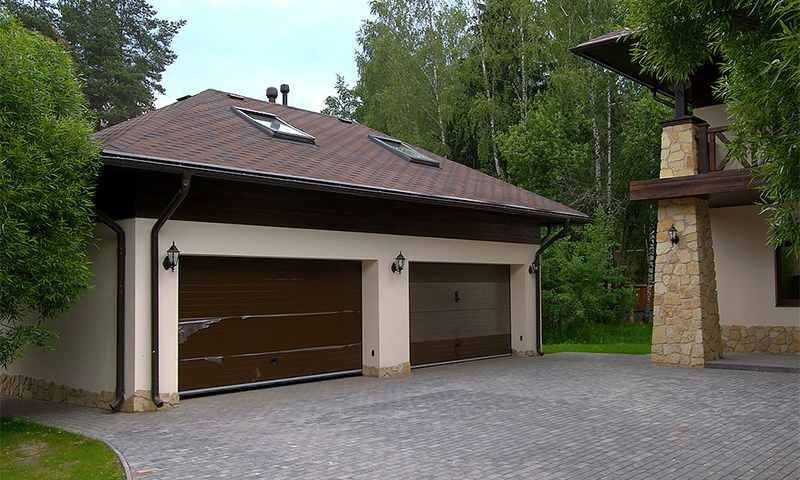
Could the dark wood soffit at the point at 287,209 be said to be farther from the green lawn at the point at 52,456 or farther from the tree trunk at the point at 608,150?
the tree trunk at the point at 608,150

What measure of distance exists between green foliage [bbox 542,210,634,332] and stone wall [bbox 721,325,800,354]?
587 cm

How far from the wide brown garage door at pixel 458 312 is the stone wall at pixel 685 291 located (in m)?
3.14

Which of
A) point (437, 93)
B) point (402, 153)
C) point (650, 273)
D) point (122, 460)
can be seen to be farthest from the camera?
point (437, 93)

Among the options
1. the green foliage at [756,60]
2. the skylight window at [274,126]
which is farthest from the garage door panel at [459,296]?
the green foliage at [756,60]

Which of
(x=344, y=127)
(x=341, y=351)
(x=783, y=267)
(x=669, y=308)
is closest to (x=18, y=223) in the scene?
(x=341, y=351)

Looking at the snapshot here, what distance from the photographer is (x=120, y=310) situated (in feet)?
26.9

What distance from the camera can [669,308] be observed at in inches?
464

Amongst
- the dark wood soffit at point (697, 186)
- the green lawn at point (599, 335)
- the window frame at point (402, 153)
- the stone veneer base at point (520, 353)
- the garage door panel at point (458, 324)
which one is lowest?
the green lawn at point (599, 335)

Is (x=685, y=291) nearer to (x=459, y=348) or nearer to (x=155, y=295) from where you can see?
(x=459, y=348)

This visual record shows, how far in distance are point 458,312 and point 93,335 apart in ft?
21.8

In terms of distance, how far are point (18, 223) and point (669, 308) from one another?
396 inches

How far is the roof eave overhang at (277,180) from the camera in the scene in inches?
302

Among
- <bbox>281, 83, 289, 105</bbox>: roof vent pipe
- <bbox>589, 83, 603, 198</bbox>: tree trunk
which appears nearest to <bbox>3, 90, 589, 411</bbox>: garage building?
<bbox>281, 83, 289, 105</bbox>: roof vent pipe

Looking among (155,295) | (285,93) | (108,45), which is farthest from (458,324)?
(108,45)
